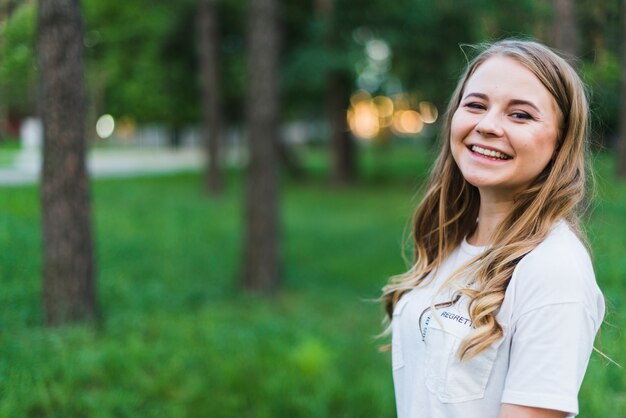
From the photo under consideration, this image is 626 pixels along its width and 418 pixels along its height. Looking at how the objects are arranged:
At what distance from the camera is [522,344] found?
1550mm

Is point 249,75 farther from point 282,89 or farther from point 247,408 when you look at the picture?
point 282,89

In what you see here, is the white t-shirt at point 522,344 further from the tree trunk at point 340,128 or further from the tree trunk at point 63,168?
the tree trunk at point 340,128

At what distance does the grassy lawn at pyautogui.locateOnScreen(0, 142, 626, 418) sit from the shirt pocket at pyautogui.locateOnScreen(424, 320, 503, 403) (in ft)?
2.39

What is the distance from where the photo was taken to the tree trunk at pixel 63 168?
5219 millimetres

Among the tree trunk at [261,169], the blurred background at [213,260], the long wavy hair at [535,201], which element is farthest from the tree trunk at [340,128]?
the long wavy hair at [535,201]

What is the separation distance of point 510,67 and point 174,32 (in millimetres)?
20815

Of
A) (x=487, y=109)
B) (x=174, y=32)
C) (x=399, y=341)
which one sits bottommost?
(x=399, y=341)

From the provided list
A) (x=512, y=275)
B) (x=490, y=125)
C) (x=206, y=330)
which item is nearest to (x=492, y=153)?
(x=490, y=125)

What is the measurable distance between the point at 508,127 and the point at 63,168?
14.2 ft

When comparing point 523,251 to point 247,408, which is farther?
point 247,408

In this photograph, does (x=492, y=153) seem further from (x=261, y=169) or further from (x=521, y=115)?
(x=261, y=169)

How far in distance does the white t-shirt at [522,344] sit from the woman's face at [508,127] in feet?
0.63

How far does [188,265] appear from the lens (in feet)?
30.9

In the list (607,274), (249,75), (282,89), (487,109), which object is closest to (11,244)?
(249,75)
